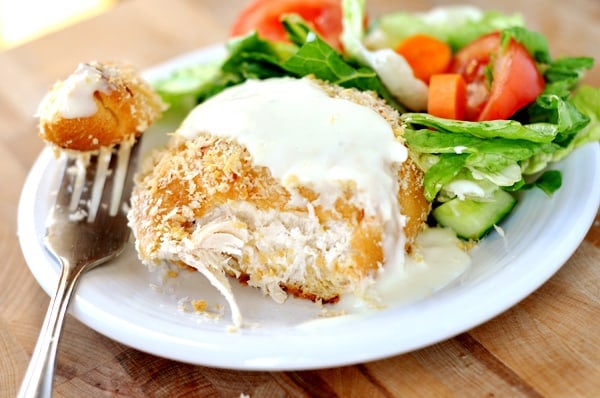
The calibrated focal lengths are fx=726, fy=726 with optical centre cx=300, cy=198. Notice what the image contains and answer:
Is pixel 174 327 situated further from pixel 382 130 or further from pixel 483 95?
pixel 483 95

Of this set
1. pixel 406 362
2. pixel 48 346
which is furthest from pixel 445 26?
pixel 48 346

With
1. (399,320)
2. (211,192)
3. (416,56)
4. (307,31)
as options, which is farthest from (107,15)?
(399,320)

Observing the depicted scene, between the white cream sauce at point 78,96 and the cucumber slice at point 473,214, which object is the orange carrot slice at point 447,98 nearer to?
the cucumber slice at point 473,214

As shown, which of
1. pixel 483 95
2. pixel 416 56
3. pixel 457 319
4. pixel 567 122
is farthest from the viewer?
pixel 416 56

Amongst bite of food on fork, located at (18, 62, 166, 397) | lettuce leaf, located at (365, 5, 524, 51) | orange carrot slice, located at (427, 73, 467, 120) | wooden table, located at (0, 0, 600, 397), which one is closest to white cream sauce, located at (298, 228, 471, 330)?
wooden table, located at (0, 0, 600, 397)

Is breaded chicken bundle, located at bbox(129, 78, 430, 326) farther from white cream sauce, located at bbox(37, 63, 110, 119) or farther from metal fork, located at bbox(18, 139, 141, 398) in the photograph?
white cream sauce, located at bbox(37, 63, 110, 119)

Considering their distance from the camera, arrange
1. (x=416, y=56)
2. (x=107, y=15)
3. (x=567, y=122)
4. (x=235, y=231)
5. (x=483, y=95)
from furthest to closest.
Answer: (x=107, y=15) → (x=416, y=56) → (x=483, y=95) → (x=567, y=122) → (x=235, y=231)
